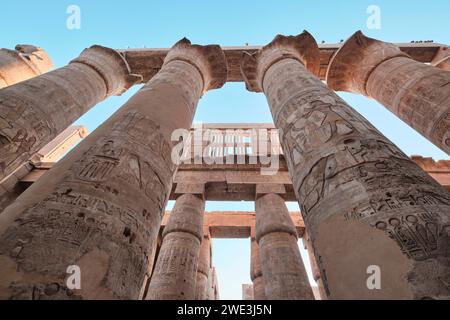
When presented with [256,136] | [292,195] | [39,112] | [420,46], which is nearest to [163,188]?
[39,112]

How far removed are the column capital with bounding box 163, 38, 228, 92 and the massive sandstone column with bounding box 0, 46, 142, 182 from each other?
74.9 inches

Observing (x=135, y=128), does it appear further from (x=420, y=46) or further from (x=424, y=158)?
(x=424, y=158)

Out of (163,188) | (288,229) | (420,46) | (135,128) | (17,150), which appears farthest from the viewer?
(420,46)

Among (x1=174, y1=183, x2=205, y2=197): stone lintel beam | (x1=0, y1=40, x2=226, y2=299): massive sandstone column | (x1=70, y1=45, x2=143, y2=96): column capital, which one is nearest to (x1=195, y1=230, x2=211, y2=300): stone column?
(x1=174, y1=183, x2=205, y2=197): stone lintel beam

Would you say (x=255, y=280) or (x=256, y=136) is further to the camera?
(x=256, y=136)

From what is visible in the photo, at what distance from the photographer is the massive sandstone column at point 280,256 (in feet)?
22.7

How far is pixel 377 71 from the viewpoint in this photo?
20.8ft

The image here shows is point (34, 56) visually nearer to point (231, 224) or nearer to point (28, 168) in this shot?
point (28, 168)

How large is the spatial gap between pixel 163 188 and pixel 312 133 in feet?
6.52

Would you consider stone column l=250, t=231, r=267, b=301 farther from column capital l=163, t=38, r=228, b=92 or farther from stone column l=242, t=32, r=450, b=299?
stone column l=242, t=32, r=450, b=299

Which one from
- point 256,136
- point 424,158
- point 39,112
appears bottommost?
point 39,112

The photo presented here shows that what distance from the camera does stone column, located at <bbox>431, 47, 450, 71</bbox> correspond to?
8430mm

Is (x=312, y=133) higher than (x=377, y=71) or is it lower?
lower

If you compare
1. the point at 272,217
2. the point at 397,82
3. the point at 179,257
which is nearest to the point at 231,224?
the point at 272,217
